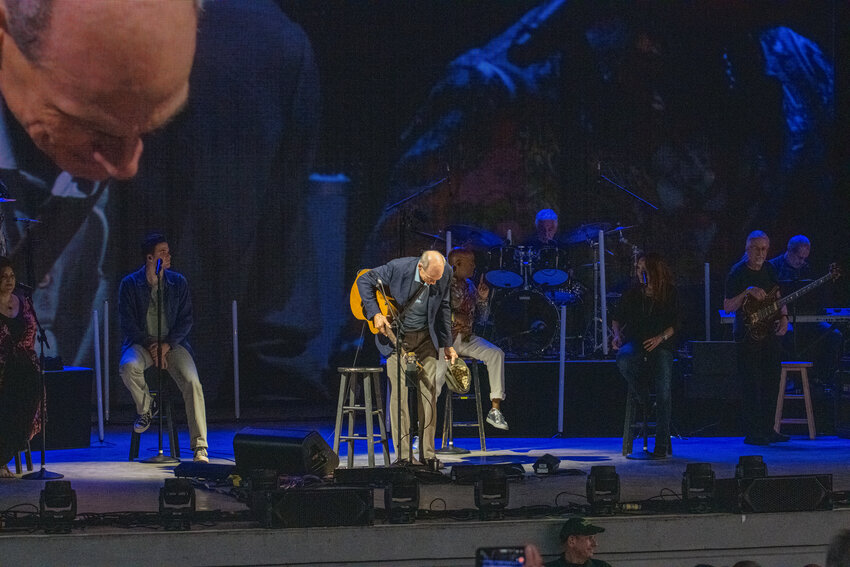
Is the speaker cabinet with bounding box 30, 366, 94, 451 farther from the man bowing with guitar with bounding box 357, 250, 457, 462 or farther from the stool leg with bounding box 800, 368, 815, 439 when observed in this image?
the stool leg with bounding box 800, 368, 815, 439

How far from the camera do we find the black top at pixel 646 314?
A: 890 centimetres

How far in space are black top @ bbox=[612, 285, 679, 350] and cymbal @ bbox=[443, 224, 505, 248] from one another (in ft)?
9.30

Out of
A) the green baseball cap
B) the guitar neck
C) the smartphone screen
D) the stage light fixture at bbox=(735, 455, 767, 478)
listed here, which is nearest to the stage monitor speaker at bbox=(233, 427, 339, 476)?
the green baseball cap

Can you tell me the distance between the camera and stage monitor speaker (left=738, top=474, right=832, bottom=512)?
6785 millimetres

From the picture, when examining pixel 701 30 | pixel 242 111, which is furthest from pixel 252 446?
pixel 701 30

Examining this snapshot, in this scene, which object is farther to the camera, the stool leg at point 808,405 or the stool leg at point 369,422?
the stool leg at point 808,405

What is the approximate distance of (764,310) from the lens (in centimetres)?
953

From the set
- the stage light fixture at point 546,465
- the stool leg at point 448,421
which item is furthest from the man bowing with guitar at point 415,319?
the stool leg at point 448,421

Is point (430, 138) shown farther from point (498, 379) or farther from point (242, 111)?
point (498, 379)

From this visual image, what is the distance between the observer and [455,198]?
39.7ft

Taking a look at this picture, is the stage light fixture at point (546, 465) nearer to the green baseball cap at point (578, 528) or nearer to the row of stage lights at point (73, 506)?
the green baseball cap at point (578, 528)

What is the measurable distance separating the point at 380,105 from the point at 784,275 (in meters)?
3.99

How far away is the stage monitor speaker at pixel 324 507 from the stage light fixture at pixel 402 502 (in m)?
0.15

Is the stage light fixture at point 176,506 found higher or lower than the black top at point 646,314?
lower
